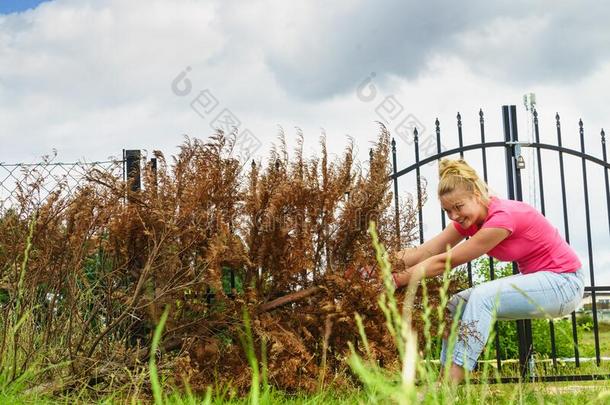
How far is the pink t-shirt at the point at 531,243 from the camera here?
4.10 metres

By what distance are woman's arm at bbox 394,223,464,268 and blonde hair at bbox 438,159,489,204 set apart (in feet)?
1.13

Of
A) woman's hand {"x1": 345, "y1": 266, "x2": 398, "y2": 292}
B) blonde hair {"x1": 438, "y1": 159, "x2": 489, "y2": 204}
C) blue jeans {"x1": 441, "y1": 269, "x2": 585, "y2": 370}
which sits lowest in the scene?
blue jeans {"x1": 441, "y1": 269, "x2": 585, "y2": 370}

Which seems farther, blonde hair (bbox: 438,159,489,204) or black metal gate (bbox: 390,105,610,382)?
black metal gate (bbox: 390,105,610,382)

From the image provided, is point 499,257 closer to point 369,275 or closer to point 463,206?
point 463,206

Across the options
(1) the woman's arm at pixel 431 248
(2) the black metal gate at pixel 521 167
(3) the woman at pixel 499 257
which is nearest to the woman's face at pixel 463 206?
(3) the woman at pixel 499 257

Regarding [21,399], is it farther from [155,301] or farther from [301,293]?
[301,293]

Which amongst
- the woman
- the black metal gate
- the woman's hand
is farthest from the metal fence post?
the woman's hand

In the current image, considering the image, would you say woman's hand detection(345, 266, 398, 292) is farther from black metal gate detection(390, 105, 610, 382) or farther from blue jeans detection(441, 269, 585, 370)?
black metal gate detection(390, 105, 610, 382)

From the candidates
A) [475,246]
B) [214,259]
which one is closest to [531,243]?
[475,246]

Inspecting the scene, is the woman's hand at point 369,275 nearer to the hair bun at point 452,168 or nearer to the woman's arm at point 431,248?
the woman's arm at point 431,248

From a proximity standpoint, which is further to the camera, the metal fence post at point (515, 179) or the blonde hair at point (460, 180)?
the metal fence post at point (515, 179)

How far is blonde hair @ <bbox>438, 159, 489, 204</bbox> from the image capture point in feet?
13.5

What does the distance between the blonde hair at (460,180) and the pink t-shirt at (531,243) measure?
13 cm

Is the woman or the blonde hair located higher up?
the blonde hair
